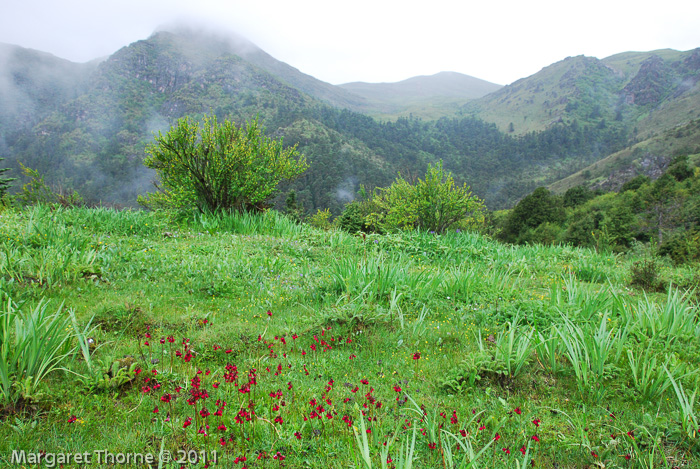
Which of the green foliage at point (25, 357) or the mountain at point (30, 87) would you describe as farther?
the mountain at point (30, 87)

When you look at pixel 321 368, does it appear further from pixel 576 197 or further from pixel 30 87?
pixel 30 87

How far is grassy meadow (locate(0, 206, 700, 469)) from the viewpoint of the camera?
2.01m

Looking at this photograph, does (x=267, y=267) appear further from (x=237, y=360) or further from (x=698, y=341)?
(x=698, y=341)

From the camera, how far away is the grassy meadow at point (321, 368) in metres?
2.01

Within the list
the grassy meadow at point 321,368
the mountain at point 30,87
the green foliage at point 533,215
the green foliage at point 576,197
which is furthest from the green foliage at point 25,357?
the mountain at point 30,87

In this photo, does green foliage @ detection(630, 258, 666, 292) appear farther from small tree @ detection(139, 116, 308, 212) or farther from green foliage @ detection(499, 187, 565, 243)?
green foliage @ detection(499, 187, 565, 243)

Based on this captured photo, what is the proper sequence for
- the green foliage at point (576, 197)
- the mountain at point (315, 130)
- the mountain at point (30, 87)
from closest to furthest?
the green foliage at point (576, 197), the mountain at point (315, 130), the mountain at point (30, 87)

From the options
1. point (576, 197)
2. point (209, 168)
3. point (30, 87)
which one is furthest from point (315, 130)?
point (30, 87)

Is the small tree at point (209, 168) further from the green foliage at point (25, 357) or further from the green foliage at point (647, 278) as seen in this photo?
the green foliage at point (647, 278)

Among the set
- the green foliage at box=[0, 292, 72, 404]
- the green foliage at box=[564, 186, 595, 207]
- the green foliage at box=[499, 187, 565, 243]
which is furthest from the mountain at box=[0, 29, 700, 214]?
the green foliage at box=[0, 292, 72, 404]

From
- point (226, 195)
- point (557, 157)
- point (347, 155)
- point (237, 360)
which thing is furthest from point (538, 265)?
point (557, 157)

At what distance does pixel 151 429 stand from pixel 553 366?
313 centimetres

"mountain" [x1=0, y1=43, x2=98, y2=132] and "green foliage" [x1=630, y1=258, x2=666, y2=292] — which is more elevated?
"mountain" [x1=0, y1=43, x2=98, y2=132]

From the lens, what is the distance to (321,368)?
118 inches
